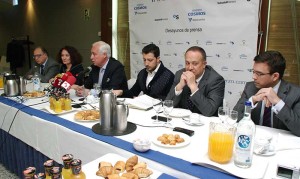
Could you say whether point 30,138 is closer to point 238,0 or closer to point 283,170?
point 283,170

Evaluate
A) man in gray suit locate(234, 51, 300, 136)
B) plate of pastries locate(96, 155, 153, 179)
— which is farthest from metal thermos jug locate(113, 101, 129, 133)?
man in gray suit locate(234, 51, 300, 136)

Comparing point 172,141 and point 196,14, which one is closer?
point 172,141

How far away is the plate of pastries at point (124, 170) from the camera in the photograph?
925 mm

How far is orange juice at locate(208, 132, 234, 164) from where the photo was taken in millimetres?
1057

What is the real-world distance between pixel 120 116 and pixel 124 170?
48cm

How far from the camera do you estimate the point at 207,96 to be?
80.4 inches

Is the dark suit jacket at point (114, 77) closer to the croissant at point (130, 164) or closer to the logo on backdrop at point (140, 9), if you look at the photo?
the logo on backdrop at point (140, 9)

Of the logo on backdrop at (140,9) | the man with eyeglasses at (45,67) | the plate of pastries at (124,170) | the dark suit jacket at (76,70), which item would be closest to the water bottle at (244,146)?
the plate of pastries at (124,170)

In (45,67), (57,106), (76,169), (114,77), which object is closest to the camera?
(76,169)

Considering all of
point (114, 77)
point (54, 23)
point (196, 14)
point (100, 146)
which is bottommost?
point (100, 146)

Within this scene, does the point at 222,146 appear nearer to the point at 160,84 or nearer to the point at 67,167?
the point at 67,167

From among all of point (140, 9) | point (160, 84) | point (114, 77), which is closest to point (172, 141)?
point (160, 84)

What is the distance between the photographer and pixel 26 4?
6.89m

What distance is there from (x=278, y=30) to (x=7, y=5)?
795 centimetres
